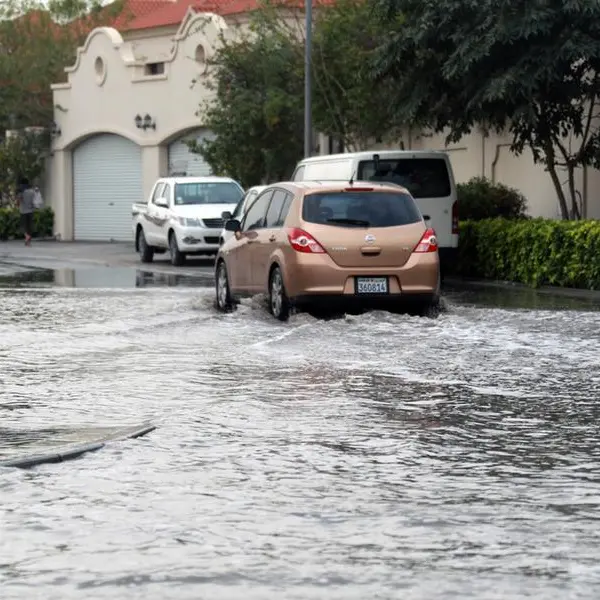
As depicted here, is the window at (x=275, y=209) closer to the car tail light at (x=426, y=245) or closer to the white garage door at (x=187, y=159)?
the car tail light at (x=426, y=245)

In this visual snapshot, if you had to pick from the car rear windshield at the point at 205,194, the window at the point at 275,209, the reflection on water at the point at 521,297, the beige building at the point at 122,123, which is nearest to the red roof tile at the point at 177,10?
the beige building at the point at 122,123

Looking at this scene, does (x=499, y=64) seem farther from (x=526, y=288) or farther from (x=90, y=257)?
(x=90, y=257)

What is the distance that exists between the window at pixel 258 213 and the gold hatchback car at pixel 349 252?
0.72 meters

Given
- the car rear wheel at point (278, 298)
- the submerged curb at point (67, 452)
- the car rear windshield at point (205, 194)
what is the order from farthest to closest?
the car rear windshield at point (205, 194)
the car rear wheel at point (278, 298)
the submerged curb at point (67, 452)

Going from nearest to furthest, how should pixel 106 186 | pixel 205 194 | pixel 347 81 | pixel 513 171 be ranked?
pixel 205 194 < pixel 513 171 < pixel 347 81 < pixel 106 186

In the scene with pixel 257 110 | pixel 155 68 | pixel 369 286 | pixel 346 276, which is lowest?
pixel 369 286

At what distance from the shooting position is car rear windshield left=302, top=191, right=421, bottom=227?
17578 millimetres

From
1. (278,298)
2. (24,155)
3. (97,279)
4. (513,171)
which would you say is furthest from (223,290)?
(24,155)

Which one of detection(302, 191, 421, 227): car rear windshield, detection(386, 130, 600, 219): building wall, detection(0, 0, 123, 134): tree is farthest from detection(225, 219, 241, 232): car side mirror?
detection(0, 0, 123, 134): tree

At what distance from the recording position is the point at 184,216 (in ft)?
105

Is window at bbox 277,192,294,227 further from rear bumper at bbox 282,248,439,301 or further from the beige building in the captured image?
the beige building

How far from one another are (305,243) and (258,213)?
2.16 meters

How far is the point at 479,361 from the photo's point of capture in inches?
538

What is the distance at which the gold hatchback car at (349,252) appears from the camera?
17.2 metres
